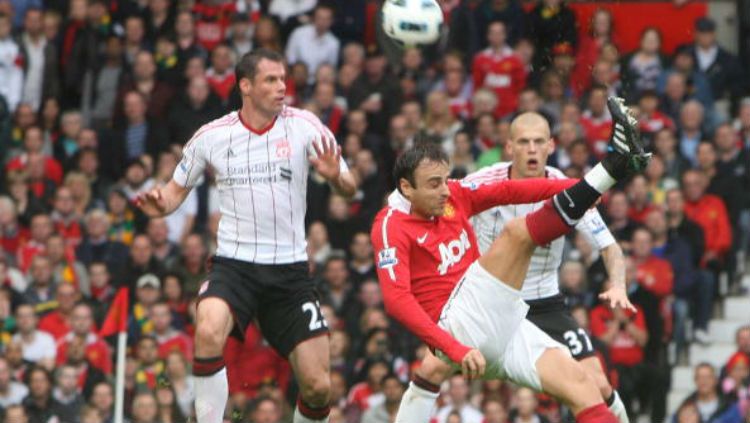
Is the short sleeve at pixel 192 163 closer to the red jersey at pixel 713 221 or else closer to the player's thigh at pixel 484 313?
the player's thigh at pixel 484 313

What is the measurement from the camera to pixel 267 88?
11.6 metres

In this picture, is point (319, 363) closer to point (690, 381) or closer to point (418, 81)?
point (690, 381)

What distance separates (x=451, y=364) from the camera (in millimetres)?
11258

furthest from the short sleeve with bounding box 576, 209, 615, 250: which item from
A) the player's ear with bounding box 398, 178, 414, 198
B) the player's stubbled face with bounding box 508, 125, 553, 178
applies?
the player's ear with bounding box 398, 178, 414, 198

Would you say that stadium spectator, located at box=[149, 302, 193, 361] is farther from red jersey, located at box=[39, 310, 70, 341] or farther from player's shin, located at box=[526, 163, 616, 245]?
player's shin, located at box=[526, 163, 616, 245]

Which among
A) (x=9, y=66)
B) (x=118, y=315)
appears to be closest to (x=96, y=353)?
(x=118, y=315)

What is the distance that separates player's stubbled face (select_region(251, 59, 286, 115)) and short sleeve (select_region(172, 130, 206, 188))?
0.42m

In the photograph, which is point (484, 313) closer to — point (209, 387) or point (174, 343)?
point (209, 387)

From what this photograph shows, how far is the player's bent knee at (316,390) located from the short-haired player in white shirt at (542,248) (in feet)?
4.97

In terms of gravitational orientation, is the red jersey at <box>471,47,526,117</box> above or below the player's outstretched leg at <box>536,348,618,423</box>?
above

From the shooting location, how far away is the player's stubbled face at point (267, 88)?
38.2ft

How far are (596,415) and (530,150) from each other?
6.99 ft

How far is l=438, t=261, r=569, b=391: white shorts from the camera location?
10758 mm

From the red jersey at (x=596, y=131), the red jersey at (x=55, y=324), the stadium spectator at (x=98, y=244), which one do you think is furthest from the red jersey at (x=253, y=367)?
the red jersey at (x=596, y=131)
